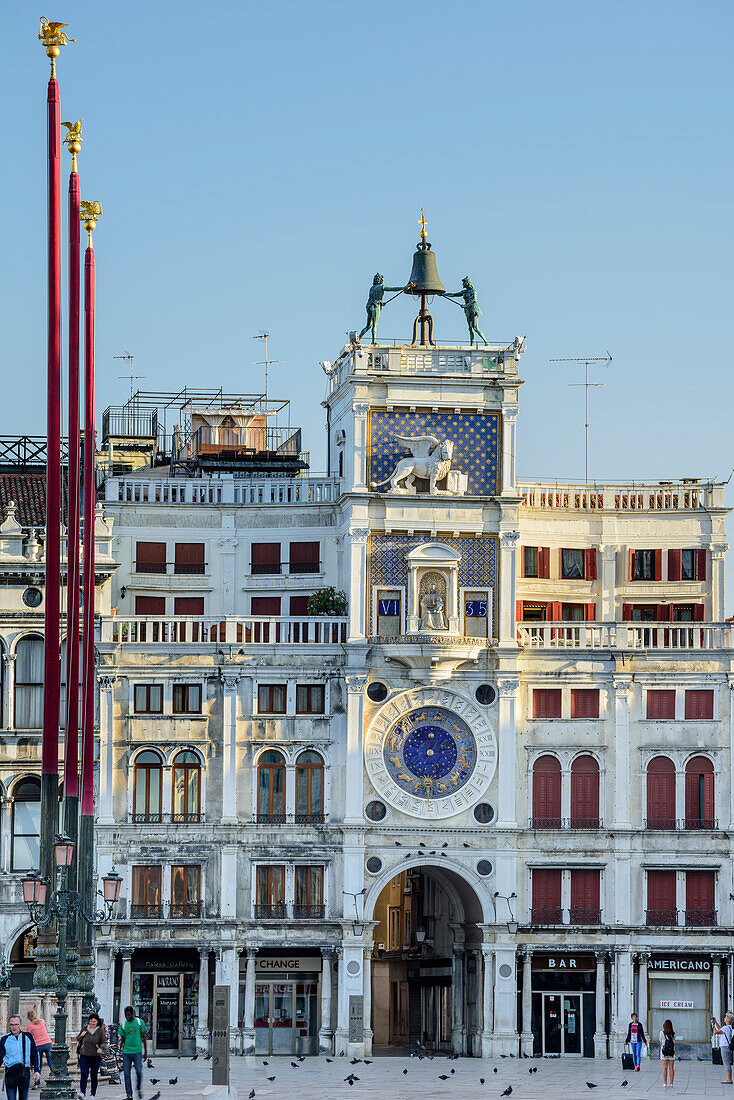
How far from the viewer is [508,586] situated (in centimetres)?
8456

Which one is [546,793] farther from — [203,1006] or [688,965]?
[203,1006]

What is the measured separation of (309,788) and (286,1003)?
819 cm

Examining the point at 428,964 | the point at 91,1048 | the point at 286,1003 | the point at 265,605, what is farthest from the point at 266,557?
the point at 91,1048

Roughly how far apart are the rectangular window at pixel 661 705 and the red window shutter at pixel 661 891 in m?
6.05

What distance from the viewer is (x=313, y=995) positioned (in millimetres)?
82375

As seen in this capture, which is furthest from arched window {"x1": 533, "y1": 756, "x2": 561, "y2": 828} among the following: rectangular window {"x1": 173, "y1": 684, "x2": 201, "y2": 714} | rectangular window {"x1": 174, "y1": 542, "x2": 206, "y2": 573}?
rectangular window {"x1": 174, "y1": 542, "x2": 206, "y2": 573}

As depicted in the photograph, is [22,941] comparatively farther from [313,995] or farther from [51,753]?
[51,753]

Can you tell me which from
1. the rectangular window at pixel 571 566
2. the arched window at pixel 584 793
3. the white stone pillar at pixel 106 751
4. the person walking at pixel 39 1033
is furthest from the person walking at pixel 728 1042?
the person walking at pixel 39 1033

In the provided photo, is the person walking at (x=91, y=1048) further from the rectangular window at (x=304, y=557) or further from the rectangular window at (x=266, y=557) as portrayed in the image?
the rectangular window at (x=266, y=557)

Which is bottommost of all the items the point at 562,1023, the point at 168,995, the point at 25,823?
the point at 562,1023

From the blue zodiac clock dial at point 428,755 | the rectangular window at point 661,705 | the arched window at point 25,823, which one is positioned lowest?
the arched window at point 25,823

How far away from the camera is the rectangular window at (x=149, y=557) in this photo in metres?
88.1

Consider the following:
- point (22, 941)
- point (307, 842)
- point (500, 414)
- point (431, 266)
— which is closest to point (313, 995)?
point (307, 842)

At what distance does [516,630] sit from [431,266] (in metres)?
16.2
